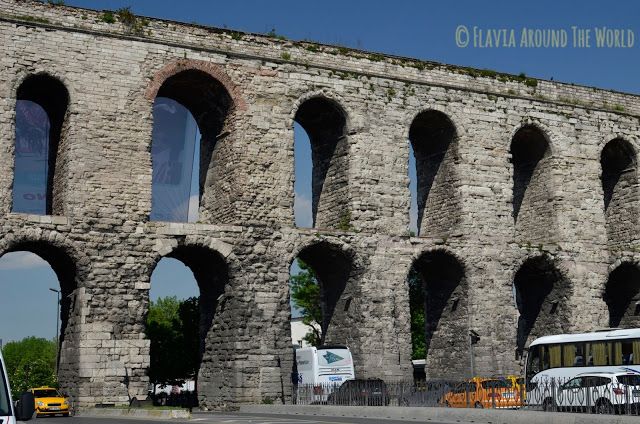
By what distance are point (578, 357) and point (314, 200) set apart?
12.4 metres

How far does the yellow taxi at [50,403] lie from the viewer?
2628 centimetres

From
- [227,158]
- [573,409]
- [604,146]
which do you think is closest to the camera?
[573,409]

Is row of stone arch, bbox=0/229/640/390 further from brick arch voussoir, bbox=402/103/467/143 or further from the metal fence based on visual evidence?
brick arch voussoir, bbox=402/103/467/143

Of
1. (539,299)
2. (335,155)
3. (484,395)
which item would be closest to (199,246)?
(335,155)

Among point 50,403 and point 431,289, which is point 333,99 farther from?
point 50,403

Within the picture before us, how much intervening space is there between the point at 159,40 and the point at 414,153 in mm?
11665

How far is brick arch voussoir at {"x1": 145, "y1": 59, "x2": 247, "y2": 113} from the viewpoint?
100 feet

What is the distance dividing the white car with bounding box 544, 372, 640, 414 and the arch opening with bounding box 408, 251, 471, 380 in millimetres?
12338

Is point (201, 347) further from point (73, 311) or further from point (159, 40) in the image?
point (159, 40)

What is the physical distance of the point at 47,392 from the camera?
1075 inches

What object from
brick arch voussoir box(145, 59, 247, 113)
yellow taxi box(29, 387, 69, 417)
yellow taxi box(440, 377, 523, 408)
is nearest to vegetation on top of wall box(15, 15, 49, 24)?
brick arch voussoir box(145, 59, 247, 113)

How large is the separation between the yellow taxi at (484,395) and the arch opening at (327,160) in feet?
27.5

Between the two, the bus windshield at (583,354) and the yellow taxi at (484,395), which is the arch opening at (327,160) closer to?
the yellow taxi at (484,395)

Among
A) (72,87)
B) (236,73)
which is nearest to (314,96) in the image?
(236,73)
